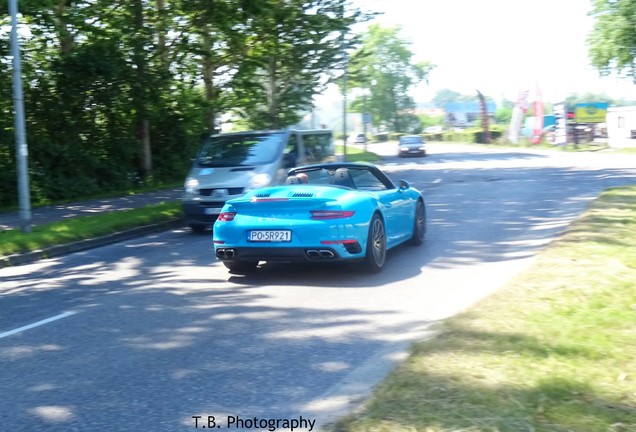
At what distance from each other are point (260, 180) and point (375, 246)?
19.3 feet

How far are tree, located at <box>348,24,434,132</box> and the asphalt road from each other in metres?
98.2

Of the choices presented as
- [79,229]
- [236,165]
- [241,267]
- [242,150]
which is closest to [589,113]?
[242,150]

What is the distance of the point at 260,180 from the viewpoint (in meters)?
14.8

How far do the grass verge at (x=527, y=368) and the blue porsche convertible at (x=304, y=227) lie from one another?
1.89m

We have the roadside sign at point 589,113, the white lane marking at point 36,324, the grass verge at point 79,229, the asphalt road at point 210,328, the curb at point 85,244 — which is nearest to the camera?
the asphalt road at point 210,328

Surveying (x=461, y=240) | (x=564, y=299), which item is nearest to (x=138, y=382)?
(x=564, y=299)

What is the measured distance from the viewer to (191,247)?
42.0 feet

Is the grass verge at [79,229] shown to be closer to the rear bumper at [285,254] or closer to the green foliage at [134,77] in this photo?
the rear bumper at [285,254]

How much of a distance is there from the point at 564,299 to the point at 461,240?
4.97 m

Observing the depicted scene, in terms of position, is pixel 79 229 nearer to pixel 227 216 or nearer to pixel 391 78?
pixel 227 216

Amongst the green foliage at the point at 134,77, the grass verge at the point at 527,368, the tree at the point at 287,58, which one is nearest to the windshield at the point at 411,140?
the tree at the point at 287,58

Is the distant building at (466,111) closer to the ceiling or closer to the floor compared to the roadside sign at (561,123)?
closer to the ceiling

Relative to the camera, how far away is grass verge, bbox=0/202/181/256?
41.0ft

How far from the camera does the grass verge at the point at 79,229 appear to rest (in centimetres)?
1251
